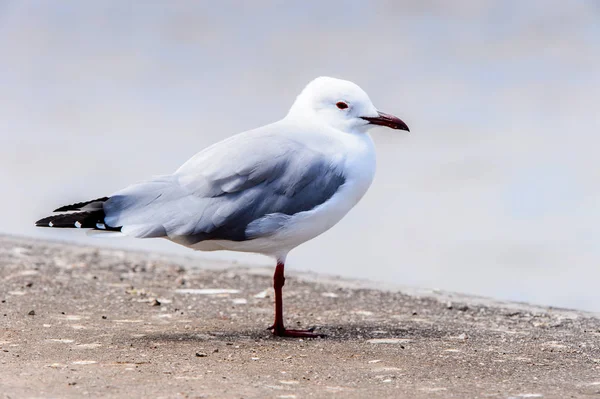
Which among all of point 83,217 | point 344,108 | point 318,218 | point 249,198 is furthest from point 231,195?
point 344,108

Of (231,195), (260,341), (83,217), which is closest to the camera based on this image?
(83,217)

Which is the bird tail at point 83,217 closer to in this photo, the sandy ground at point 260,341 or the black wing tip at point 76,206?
the black wing tip at point 76,206

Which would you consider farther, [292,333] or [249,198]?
[292,333]

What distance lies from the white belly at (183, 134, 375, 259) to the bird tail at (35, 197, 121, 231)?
19.0 inches

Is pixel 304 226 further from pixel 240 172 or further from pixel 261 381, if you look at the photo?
pixel 261 381

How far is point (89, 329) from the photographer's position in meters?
5.37

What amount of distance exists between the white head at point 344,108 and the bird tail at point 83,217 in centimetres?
124

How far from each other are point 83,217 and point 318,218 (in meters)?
1.13

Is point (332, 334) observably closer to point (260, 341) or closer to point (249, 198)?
point (260, 341)

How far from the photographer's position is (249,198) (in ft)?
16.6

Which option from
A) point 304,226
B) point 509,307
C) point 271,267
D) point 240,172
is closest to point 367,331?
point 304,226

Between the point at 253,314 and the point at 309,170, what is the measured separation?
53.6 inches

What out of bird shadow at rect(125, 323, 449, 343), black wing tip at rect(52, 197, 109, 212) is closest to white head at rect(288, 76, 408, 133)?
bird shadow at rect(125, 323, 449, 343)

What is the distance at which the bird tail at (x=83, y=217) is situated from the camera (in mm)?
4965
